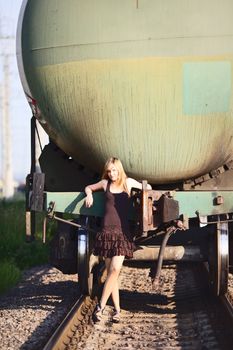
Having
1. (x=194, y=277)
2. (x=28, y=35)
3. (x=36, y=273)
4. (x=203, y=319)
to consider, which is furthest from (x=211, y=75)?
(x=36, y=273)

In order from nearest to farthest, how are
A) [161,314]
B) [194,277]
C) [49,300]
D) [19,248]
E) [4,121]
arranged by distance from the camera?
[161,314] → [49,300] → [194,277] → [19,248] → [4,121]

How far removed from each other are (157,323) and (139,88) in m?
2.39

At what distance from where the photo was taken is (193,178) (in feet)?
28.4

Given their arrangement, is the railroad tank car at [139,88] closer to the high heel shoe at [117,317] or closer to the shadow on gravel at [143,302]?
the high heel shoe at [117,317]

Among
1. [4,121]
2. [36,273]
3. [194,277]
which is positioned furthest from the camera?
[4,121]

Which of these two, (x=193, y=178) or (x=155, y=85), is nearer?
(x=155, y=85)

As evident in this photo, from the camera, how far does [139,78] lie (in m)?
7.80

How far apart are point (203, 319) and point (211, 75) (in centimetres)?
243

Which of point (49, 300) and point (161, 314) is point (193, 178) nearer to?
point (161, 314)

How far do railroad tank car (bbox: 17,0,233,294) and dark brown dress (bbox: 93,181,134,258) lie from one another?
21 cm

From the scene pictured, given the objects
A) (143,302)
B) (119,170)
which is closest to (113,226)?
(119,170)

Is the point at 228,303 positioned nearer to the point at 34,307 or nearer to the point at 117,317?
the point at 117,317

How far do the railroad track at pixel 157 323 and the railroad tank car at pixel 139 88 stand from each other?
0.94 m

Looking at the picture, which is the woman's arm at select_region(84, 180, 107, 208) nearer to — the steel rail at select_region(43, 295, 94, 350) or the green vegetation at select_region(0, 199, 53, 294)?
the steel rail at select_region(43, 295, 94, 350)
